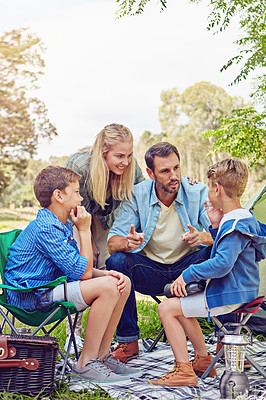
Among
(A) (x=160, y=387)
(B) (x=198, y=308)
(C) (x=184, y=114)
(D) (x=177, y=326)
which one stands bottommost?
(A) (x=160, y=387)

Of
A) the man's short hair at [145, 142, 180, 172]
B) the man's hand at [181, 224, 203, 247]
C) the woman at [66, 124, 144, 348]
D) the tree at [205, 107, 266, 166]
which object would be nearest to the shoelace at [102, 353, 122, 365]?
the woman at [66, 124, 144, 348]

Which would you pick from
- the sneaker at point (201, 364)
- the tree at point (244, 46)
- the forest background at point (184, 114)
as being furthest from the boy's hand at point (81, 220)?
the tree at point (244, 46)

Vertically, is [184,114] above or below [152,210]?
above

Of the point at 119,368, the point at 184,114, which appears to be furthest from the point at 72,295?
the point at 184,114

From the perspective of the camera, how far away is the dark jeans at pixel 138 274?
319cm

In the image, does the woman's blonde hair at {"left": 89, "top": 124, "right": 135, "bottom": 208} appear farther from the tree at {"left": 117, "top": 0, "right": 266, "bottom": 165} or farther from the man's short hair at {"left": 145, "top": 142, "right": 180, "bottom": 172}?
the tree at {"left": 117, "top": 0, "right": 266, "bottom": 165}

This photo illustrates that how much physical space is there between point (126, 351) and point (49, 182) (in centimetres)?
118

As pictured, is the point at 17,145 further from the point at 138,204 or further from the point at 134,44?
the point at 138,204

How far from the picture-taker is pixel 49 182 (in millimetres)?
2887

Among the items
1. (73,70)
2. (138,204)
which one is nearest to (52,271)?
(138,204)

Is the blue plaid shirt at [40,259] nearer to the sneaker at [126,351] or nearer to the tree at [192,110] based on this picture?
the sneaker at [126,351]

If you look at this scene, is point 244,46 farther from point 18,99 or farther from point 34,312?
point 18,99

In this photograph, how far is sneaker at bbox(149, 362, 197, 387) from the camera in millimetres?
2660

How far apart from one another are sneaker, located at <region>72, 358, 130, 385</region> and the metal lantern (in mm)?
614
